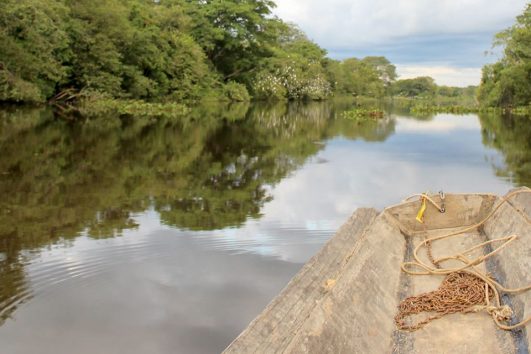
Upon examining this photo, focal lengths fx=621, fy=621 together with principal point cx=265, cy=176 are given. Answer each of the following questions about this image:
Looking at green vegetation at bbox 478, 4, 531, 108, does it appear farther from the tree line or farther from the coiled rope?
the coiled rope

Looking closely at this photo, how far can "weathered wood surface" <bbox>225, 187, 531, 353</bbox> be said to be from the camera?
9.69 ft

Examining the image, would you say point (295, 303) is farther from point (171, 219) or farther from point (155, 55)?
point (155, 55)

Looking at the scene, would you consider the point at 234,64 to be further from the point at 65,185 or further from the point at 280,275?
the point at 280,275

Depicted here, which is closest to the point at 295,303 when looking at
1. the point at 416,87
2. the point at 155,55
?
the point at 155,55

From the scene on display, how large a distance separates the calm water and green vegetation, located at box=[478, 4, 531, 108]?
25069mm

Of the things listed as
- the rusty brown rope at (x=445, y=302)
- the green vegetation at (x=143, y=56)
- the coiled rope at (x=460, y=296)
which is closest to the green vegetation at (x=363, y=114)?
the green vegetation at (x=143, y=56)

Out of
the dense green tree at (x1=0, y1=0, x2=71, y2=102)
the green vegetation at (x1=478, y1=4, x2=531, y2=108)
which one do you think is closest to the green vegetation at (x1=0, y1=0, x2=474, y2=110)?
the dense green tree at (x1=0, y1=0, x2=71, y2=102)

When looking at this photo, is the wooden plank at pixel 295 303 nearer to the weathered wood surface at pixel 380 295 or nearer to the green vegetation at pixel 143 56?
the weathered wood surface at pixel 380 295

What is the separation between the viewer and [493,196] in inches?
231

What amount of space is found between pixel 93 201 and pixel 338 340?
699 cm

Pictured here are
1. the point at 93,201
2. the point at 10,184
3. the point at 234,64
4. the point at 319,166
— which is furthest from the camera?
the point at 234,64

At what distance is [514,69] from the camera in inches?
1641

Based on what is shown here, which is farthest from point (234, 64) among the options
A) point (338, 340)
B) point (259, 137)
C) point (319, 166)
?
point (338, 340)

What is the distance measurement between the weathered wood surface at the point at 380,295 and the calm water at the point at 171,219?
3.73 feet
